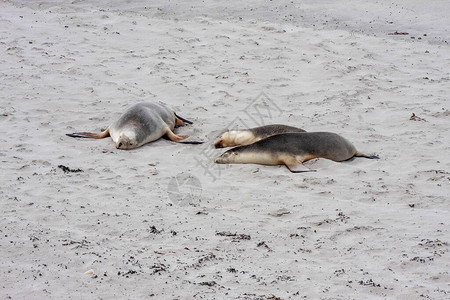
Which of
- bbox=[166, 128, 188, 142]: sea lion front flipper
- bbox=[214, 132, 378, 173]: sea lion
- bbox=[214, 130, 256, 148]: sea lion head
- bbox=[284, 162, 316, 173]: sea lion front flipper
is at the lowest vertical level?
bbox=[166, 128, 188, 142]: sea lion front flipper

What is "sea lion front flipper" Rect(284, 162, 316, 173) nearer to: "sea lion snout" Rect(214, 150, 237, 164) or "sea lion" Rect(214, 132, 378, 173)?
"sea lion" Rect(214, 132, 378, 173)

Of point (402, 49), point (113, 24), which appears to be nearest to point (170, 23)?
point (113, 24)

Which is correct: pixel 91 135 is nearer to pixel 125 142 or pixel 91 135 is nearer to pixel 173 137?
pixel 125 142

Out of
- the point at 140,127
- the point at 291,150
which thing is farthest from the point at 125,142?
the point at 291,150

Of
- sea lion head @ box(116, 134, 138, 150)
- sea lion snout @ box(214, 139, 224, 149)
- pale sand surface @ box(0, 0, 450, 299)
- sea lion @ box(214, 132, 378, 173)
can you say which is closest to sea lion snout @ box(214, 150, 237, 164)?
sea lion @ box(214, 132, 378, 173)

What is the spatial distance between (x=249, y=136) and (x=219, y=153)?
37cm

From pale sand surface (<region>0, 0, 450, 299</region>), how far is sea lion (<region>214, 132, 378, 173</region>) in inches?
4.3

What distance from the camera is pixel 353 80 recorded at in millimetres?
7727

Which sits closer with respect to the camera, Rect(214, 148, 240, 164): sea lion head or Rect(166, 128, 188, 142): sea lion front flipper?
Rect(214, 148, 240, 164): sea lion head

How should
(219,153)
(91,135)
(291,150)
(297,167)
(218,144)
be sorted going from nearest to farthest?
(297,167)
(291,150)
(219,153)
(218,144)
(91,135)

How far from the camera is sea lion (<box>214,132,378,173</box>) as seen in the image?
5574 millimetres

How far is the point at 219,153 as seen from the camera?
596cm

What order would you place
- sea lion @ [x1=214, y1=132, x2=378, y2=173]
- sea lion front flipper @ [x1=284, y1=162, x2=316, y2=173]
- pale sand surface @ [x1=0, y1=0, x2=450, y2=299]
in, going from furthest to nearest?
1. sea lion @ [x1=214, y1=132, x2=378, y2=173]
2. sea lion front flipper @ [x1=284, y1=162, x2=316, y2=173]
3. pale sand surface @ [x1=0, y1=0, x2=450, y2=299]

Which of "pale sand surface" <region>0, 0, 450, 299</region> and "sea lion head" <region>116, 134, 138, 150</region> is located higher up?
"pale sand surface" <region>0, 0, 450, 299</region>
